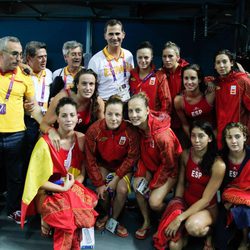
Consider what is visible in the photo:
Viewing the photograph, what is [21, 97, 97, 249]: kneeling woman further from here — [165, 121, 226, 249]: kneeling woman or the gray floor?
[165, 121, 226, 249]: kneeling woman

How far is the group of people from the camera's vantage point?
90.4 inches

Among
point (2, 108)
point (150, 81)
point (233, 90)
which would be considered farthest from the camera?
point (150, 81)

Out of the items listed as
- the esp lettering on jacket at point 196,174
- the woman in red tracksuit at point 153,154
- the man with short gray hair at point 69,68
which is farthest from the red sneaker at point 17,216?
the esp lettering on jacket at point 196,174

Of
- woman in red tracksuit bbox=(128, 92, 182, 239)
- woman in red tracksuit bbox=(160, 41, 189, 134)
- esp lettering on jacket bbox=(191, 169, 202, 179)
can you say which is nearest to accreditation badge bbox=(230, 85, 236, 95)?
woman in red tracksuit bbox=(160, 41, 189, 134)

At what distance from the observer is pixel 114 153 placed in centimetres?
262

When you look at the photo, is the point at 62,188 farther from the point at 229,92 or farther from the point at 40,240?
the point at 229,92

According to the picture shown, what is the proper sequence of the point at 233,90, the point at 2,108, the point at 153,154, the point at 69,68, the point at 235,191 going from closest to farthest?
the point at 235,191, the point at 2,108, the point at 153,154, the point at 233,90, the point at 69,68

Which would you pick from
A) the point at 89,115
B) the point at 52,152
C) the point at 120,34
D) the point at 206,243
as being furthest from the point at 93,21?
the point at 206,243

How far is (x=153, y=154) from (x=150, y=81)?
689mm

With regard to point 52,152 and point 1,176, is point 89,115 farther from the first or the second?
point 1,176

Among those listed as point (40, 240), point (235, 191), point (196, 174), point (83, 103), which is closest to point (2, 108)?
point (83, 103)

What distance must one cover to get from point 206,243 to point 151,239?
1.33 feet

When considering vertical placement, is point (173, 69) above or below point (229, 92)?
above

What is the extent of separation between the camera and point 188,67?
274cm
